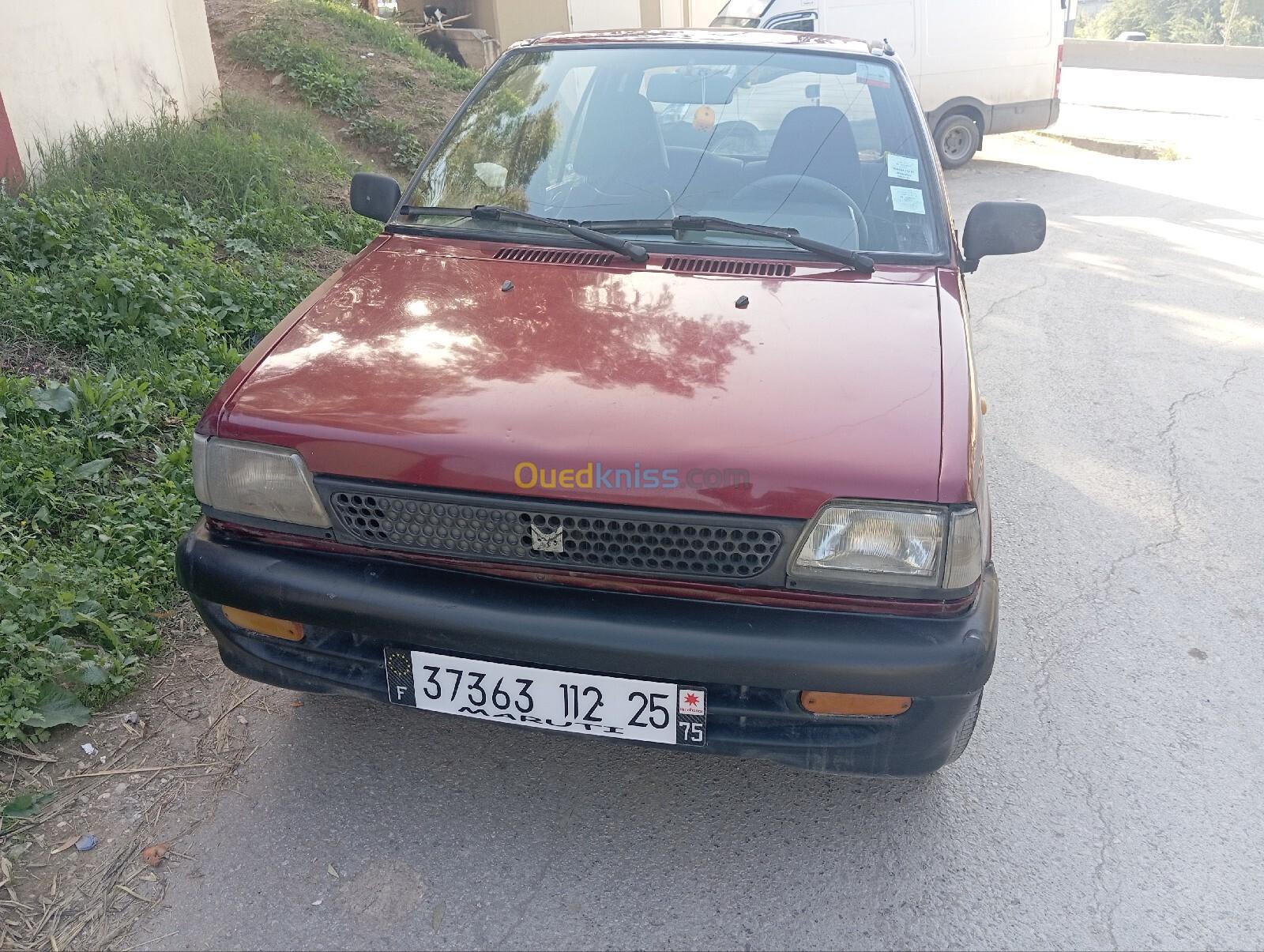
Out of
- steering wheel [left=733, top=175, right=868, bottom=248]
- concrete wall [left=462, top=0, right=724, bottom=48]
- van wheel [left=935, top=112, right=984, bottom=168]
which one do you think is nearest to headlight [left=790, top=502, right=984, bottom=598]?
steering wheel [left=733, top=175, right=868, bottom=248]

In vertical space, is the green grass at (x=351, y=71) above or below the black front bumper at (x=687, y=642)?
above

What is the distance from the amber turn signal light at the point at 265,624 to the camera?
2.38 meters

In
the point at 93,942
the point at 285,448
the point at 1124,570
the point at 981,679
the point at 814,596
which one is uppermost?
the point at 285,448

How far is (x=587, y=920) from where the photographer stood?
88.7 inches

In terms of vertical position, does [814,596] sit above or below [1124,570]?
above

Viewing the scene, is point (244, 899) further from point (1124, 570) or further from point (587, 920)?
point (1124, 570)

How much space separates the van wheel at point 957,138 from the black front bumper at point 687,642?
10.3m

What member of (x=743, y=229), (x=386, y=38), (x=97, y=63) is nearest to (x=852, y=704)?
(x=743, y=229)

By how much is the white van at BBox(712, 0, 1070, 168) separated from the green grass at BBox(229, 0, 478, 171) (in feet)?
11.9

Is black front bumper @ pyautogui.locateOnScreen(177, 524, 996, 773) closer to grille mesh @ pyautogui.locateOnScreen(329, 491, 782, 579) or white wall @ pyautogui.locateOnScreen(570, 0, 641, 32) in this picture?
grille mesh @ pyautogui.locateOnScreen(329, 491, 782, 579)

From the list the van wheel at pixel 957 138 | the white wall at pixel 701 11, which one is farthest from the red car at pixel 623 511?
the white wall at pixel 701 11

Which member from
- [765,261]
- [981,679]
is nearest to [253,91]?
[765,261]

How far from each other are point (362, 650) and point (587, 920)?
769 millimetres

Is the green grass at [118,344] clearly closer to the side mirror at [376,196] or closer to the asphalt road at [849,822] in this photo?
the asphalt road at [849,822]
